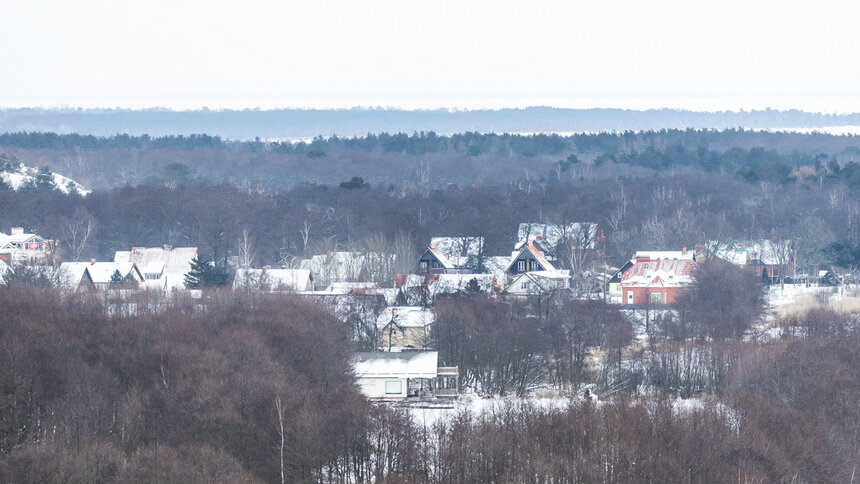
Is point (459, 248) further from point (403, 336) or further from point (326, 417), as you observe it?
point (326, 417)

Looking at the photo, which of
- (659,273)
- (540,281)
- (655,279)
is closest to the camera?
(655,279)

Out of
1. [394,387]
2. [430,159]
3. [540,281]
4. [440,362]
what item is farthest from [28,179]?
[394,387]

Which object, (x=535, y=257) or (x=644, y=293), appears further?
(x=535, y=257)

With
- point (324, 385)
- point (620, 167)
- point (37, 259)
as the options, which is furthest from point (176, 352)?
point (620, 167)

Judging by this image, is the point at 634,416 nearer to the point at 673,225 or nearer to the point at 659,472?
the point at 659,472

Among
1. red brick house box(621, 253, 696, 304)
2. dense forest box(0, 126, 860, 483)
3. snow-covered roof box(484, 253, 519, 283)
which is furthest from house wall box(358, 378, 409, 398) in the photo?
snow-covered roof box(484, 253, 519, 283)

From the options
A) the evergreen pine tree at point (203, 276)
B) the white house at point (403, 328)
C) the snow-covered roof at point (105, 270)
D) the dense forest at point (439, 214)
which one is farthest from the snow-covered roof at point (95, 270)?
the white house at point (403, 328)

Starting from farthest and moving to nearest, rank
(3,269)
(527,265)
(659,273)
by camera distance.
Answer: (527,265) → (659,273) → (3,269)

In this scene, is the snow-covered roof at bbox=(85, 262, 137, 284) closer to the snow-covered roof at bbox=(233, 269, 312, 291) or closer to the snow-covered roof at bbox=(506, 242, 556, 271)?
the snow-covered roof at bbox=(233, 269, 312, 291)
